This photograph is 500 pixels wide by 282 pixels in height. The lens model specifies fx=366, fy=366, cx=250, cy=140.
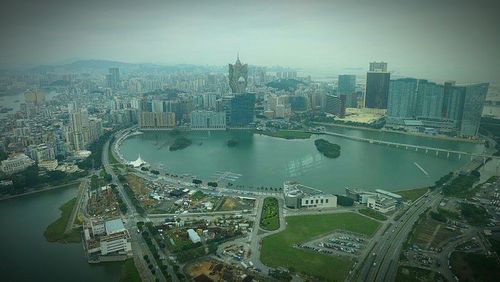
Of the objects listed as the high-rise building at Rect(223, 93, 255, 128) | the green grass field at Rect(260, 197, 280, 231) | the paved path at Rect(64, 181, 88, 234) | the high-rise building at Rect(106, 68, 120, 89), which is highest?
the high-rise building at Rect(106, 68, 120, 89)

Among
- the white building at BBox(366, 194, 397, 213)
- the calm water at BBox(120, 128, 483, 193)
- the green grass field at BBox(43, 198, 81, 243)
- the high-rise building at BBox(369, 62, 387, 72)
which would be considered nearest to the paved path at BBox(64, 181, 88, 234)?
the green grass field at BBox(43, 198, 81, 243)

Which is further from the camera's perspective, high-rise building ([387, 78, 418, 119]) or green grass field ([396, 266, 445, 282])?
high-rise building ([387, 78, 418, 119])

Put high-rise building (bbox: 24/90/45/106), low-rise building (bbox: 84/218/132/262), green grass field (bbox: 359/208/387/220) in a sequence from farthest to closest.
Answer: high-rise building (bbox: 24/90/45/106), green grass field (bbox: 359/208/387/220), low-rise building (bbox: 84/218/132/262)

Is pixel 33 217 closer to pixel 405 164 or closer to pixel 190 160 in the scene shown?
pixel 190 160

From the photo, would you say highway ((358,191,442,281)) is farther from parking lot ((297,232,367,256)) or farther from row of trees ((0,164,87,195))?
row of trees ((0,164,87,195))

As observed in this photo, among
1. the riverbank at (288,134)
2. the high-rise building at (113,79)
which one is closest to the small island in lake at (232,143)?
the riverbank at (288,134)

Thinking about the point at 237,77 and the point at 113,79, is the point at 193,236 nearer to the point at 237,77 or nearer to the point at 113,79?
the point at 237,77

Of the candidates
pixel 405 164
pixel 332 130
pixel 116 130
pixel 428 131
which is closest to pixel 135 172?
pixel 116 130
